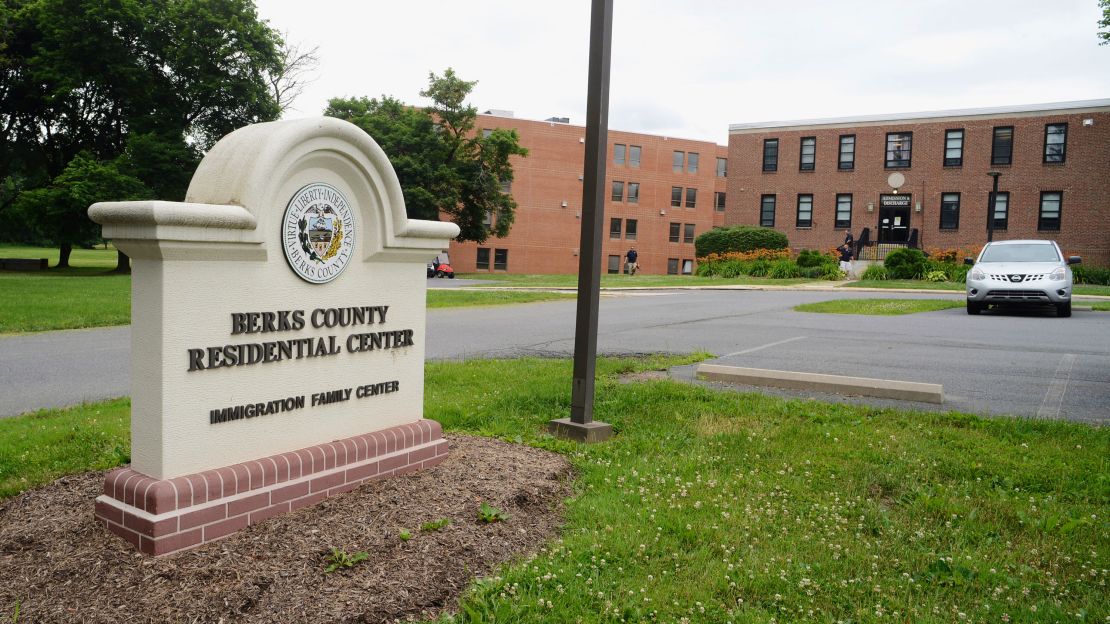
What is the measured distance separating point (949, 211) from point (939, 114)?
17.4 feet

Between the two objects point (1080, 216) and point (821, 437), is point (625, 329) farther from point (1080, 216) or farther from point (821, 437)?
point (1080, 216)

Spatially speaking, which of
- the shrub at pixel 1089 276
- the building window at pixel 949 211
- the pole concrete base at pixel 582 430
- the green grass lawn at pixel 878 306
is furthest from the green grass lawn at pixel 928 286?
the pole concrete base at pixel 582 430

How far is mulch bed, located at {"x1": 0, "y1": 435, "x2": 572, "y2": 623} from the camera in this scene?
353 centimetres

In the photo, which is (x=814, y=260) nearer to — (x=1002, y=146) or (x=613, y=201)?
(x=1002, y=146)

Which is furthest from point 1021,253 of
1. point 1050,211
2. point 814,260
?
point 1050,211

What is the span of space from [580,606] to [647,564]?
0.59m

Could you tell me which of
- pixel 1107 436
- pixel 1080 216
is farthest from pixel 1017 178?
pixel 1107 436

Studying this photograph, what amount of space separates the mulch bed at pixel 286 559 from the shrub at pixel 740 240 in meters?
38.4

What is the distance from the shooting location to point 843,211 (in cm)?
4747

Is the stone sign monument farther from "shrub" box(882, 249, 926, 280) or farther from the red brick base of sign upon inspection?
"shrub" box(882, 249, 926, 280)

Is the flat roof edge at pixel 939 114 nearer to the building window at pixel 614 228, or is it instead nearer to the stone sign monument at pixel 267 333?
the building window at pixel 614 228

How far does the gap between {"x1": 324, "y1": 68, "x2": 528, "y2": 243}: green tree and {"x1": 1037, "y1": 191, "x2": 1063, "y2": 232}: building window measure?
93.5 feet

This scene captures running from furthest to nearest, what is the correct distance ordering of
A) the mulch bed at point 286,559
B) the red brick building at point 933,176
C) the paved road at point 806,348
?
the red brick building at point 933,176, the paved road at point 806,348, the mulch bed at point 286,559

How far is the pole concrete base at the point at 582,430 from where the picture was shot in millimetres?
6414
